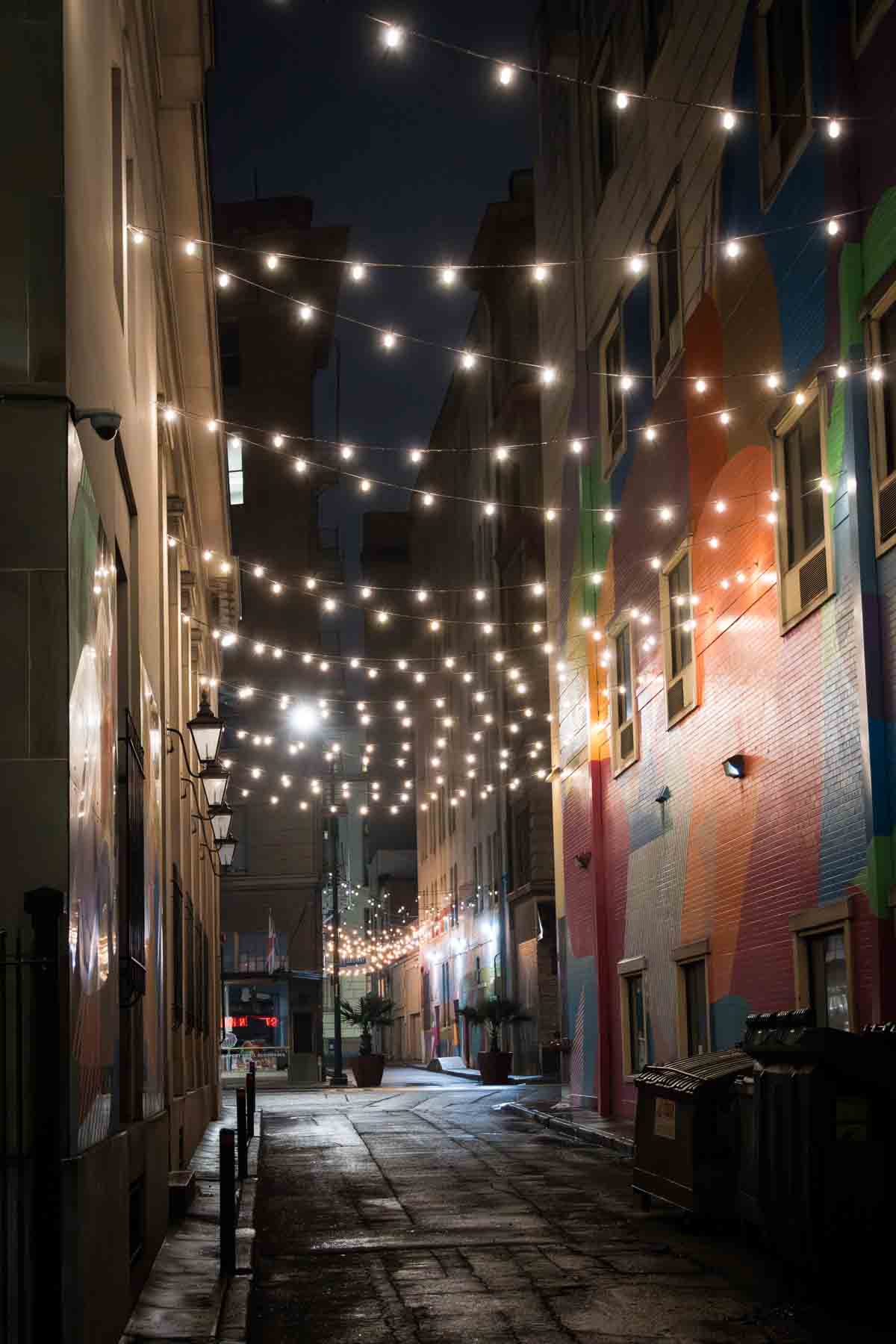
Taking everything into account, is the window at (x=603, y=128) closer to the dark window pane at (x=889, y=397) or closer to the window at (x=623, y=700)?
the window at (x=623, y=700)

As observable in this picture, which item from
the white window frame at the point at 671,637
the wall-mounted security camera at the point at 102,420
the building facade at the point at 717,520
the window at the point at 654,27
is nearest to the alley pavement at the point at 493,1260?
the building facade at the point at 717,520

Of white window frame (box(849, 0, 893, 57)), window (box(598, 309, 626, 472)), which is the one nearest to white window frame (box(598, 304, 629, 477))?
window (box(598, 309, 626, 472))

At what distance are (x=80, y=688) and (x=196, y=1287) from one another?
14.2 feet

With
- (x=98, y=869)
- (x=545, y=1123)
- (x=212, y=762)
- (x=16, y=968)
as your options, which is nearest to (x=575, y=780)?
(x=545, y=1123)

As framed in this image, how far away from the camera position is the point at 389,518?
274 feet

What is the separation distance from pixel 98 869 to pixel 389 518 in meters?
75.9

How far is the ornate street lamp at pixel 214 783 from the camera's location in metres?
20.3

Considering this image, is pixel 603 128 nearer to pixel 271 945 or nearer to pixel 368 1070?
pixel 368 1070

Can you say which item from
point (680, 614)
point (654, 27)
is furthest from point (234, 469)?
point (680, 614)

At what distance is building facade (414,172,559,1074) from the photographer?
4409 centimetres

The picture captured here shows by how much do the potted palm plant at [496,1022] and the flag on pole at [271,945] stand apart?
10.6 meters

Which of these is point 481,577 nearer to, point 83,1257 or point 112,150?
point 112,150

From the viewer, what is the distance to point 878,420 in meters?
13.8

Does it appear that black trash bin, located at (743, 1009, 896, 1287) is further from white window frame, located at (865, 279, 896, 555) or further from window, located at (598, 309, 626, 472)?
window, located at (598, 309, 626, 472)
